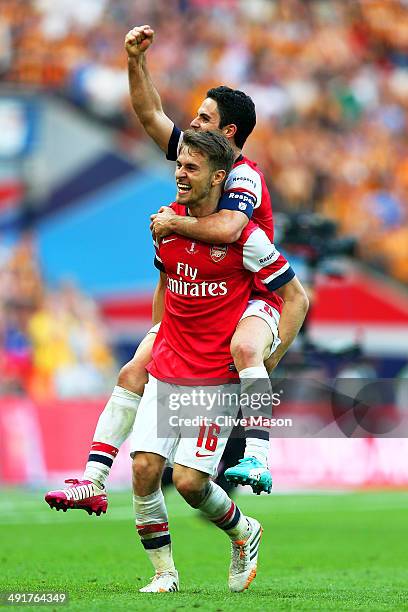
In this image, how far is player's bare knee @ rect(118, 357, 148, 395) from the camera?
761 centimetres

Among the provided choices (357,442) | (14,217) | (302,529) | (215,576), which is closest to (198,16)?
(14,217)

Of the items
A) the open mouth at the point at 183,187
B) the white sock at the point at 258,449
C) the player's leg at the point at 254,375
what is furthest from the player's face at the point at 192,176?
the white sock at the point at 258,449

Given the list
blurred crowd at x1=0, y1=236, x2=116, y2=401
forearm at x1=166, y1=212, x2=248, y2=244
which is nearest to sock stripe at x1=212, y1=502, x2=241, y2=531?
forearm at x1=166, y1=212, x2=248, y2=244

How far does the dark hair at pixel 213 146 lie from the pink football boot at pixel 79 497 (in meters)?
1.94

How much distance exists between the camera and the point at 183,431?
23.8 feet

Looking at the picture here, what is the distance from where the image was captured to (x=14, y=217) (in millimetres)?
21812

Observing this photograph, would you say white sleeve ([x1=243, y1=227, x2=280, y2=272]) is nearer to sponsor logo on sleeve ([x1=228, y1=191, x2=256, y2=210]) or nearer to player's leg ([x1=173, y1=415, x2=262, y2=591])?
sponsor logo on sleeve ([x1=228, y1=191, x2=256, y2=210])

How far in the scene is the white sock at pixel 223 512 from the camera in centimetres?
743

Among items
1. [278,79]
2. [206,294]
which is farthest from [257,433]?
[278,79]

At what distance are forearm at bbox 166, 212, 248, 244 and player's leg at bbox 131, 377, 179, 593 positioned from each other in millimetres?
923

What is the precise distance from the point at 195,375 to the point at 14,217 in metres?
15.0

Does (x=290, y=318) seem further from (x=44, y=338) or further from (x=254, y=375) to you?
(x=44, y=338)

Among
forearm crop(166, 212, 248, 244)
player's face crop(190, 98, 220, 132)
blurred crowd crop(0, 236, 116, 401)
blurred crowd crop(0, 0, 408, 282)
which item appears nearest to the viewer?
forearm crop(166, 212, 248, 244)

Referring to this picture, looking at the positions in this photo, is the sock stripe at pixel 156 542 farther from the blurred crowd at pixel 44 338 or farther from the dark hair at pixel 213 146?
the blurred crowd at pixel 44 338
